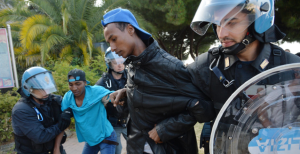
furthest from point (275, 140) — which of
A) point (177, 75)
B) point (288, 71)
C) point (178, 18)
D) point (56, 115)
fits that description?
point (178, 18)

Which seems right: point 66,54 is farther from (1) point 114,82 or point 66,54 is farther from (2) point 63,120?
(2) point 63,120

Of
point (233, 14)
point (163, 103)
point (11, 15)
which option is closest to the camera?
point (233, 14)

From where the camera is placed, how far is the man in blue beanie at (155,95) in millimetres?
1546

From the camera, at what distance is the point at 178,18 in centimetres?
1085

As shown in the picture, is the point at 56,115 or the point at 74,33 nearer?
the point at 56,115

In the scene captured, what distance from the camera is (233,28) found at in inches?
50.7

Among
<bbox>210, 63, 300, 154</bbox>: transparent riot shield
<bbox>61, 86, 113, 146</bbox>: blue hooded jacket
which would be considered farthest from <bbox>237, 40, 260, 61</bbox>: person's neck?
<bbox>61, 86, 113, 146</bbox>: blue hooded jacket

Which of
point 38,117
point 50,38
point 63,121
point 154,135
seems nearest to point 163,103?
point 154,135

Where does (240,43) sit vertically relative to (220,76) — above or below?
above

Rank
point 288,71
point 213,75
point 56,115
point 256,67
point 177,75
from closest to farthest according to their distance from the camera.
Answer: point 288,71 < point 256,67 < point 213,75 < point 177,75 < point 56,115

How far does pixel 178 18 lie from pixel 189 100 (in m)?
9.92

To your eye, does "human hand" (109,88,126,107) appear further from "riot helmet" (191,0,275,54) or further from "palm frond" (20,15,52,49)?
"palm frond" (20,15,52,49)

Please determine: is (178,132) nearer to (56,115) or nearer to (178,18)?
(56,115)

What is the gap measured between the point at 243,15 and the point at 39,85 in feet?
8.07
